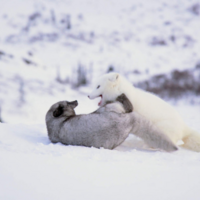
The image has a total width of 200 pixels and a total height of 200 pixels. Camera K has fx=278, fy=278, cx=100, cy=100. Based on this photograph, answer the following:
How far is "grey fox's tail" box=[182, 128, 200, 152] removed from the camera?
447 cm

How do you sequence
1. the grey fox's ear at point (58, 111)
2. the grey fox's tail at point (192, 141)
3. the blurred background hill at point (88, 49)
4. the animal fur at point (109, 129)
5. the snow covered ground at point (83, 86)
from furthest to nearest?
1. the blurred background hill at point (88, 49)
2. the grey fox's ear at point (58, 111)
3. the grey fox's tail at point (192, 141)
4. the animal fur at point (109, 129)
5. the snow covered ground at point (83, 86)

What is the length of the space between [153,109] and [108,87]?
2.81 feet

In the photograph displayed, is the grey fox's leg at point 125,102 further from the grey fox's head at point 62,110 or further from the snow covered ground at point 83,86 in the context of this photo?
the grey fox's head at point 62,110

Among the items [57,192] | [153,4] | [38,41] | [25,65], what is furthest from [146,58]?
[57,192]

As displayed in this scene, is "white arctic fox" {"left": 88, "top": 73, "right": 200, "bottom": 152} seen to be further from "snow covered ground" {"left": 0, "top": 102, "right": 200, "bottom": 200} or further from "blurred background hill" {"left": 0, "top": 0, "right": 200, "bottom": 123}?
"blurred background hill" {"left": 0, "top": 0, "right": 200, "bottom": 123}

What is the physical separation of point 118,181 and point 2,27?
42812 millimetres

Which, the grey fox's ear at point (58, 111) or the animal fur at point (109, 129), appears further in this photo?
the grey fox's ear at point (58, 111)

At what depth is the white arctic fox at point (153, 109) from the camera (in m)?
4.35

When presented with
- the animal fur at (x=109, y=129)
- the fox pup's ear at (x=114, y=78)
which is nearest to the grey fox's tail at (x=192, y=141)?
the animal fur at (x=109, y=129)

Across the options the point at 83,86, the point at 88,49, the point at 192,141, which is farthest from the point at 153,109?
the point at 88,49

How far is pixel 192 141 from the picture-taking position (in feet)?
14.9

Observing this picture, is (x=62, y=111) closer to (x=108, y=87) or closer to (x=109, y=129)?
(x=108, y=87)

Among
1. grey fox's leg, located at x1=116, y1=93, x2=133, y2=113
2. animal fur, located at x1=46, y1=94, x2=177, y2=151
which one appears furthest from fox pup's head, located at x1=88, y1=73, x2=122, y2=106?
animal fur, located at x1=46, y1=94, x2=177, y2=151

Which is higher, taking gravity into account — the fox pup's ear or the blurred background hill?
the fox pup's ear
